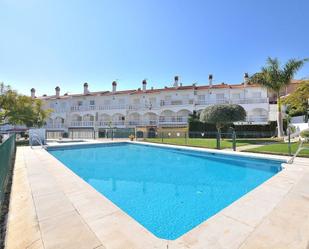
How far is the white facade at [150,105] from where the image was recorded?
31734 millimetres

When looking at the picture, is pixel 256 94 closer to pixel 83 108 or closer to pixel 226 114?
pixel 226 114

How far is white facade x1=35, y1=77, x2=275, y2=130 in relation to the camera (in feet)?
104

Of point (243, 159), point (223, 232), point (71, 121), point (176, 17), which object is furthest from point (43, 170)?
point (71, 121)

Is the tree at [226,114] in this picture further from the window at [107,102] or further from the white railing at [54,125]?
the white railing at [54,125]

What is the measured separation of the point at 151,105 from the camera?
120 ft

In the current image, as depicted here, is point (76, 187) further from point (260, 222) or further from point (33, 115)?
point (33, 115)

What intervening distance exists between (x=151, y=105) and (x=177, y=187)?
29.5 meters

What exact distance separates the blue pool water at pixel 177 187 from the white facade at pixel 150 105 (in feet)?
68.4

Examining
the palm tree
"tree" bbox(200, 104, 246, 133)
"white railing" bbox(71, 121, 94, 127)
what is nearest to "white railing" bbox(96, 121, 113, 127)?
"white railing" bbox(71, 121, 94, 127)

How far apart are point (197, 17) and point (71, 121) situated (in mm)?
35993

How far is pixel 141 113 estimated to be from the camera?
36.8 meters

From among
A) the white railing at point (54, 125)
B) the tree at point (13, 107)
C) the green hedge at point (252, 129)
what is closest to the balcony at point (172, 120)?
the green hedge at point (252, 129)

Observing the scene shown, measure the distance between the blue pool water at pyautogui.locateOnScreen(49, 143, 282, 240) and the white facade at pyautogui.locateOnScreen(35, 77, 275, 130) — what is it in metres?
20.8

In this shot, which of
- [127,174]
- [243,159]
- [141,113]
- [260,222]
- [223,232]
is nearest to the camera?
[223,232]
